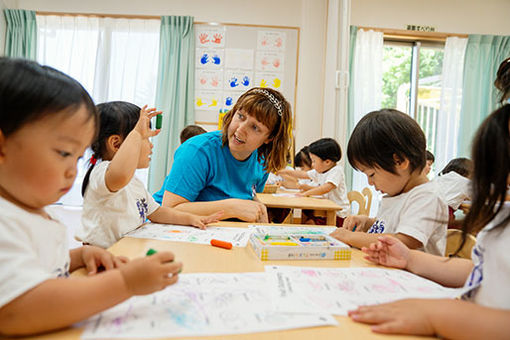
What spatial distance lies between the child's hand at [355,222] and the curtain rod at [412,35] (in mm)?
3960

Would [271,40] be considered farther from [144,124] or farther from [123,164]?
[123,164]

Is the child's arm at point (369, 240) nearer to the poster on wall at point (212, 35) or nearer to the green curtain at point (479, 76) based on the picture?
the poster on wall at point (212, 35)

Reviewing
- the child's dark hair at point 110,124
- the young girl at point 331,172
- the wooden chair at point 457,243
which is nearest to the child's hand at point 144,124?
the child's dark hair at point 110,124

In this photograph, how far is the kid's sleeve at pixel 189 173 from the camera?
1.56 metres

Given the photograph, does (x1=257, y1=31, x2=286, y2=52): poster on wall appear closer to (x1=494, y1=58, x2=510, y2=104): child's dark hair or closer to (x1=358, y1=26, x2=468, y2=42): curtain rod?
(x1=358, y1=26, x2=468, y2=42): curtain rod

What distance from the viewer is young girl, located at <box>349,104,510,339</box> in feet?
1.72

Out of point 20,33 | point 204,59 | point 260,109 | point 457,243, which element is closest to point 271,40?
point 204,59

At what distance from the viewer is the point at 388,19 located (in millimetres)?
4664

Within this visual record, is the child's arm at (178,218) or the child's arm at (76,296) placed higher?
the child's arm at (76,296)

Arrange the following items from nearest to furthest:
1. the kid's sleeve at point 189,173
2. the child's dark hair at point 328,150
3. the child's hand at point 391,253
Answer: the child's hand at point 391,253 < the kid's sleeve at point 189,173 < the child's dark hair at point 328,150

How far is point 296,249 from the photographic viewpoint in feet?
2.96

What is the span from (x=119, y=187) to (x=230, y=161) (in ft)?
2.25

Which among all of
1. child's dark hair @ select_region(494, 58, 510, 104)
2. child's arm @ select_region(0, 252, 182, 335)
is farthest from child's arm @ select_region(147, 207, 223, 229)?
child's dark hair @ select_region(494, 58, 510, 104)

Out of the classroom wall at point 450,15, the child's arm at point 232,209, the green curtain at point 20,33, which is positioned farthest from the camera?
the classroom wall at point 450,15
